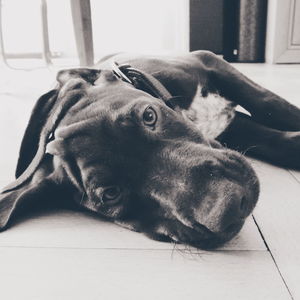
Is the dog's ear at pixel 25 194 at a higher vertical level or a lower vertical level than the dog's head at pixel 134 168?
lower

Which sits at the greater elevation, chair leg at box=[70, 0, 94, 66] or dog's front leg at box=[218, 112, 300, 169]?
chair leg at box=[70, 0, 94, 66]

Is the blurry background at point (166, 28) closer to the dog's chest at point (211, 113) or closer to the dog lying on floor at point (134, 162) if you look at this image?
the dog's chest at point (211, 113)

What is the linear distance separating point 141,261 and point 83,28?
9.20 ft

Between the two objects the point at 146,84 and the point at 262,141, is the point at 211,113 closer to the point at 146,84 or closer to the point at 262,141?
the point at 262,141

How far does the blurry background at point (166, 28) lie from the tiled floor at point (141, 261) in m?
4.28

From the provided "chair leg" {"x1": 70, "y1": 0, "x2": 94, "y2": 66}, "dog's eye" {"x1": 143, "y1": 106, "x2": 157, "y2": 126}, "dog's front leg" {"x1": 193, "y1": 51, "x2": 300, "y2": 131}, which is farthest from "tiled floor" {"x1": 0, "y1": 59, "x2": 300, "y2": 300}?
"chair leg" {"x1": 70, "y1": 0, "x2": 94, "y2": 66}

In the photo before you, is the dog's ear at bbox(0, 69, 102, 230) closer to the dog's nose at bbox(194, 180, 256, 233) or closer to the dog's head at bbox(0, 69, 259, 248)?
the dog's head at bbox(0, 69, 259, 248)

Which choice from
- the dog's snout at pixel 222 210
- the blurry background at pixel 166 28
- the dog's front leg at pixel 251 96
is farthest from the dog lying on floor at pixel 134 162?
the blurry background at pixel 166 28

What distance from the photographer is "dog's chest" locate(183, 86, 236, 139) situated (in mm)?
2043

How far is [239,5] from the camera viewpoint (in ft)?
19.0

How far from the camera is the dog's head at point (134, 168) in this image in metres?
1.20

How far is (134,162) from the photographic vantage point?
4.35ft

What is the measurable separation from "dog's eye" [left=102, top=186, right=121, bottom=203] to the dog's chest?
71 centimetres

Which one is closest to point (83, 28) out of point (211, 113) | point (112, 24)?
point (211, 113)
